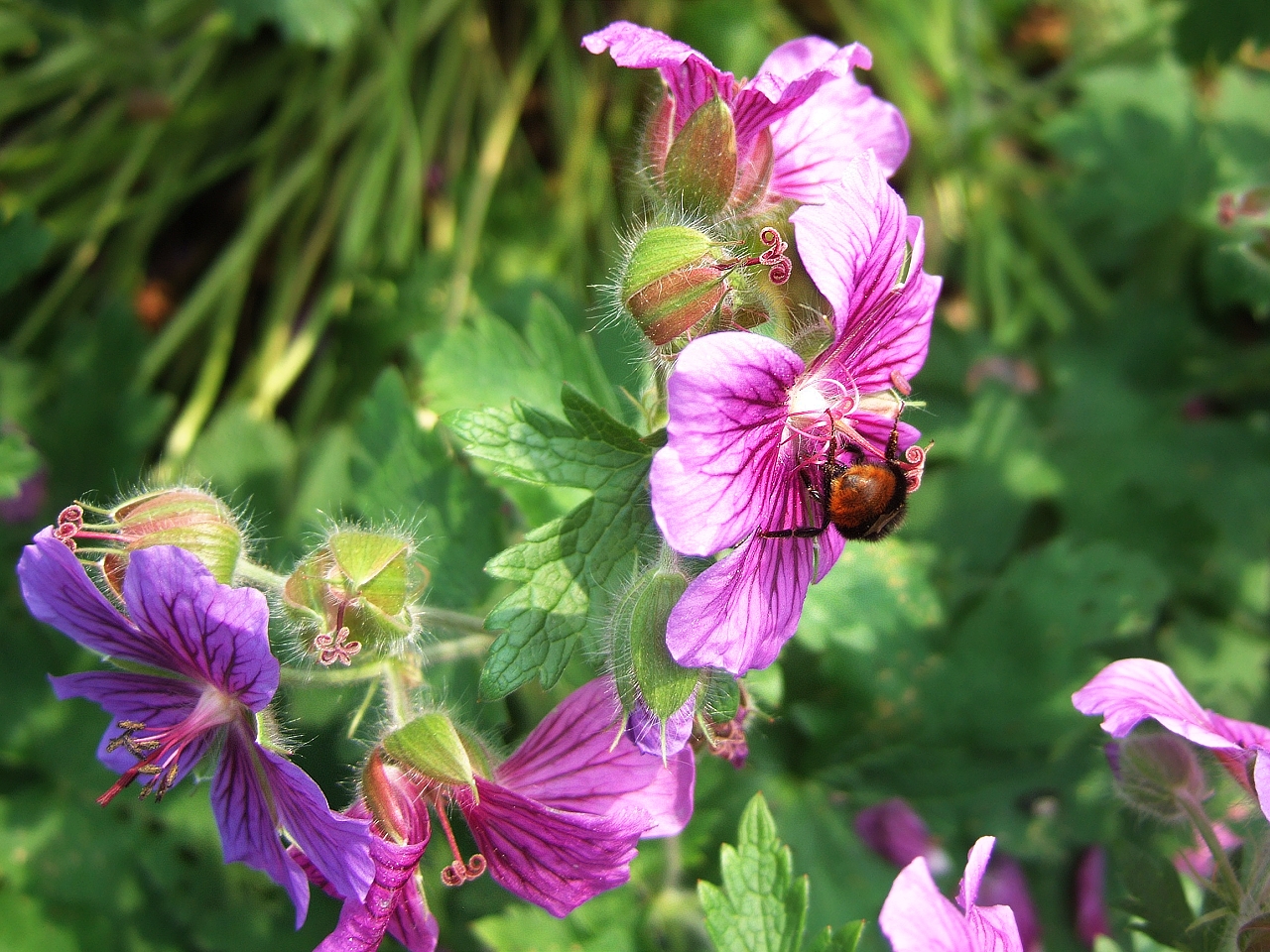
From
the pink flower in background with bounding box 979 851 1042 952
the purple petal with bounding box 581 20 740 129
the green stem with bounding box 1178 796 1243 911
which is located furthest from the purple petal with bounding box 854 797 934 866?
the purple petal with bounding box 581 20 740 129

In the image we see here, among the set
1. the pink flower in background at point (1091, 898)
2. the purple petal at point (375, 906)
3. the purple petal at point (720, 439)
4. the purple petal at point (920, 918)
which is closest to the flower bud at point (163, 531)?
the purple petal at point (375, 906)

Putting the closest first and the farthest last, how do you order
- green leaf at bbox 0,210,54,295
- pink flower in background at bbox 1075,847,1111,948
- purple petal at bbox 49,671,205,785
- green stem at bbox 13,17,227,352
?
1. purple petal at bbox 49,671,205,785
2. green leaf at bbox 0,210,54,295
3. pink flower in background at bbox 1075,847,1111,948
4. green stem at bbox 13,17,227,352

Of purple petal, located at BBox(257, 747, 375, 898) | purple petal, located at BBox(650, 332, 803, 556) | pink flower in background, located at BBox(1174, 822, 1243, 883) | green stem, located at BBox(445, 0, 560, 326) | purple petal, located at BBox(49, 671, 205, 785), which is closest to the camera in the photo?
purple petal, located at BBox(650, 332, 803, 556)

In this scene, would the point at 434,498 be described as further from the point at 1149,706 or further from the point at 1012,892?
the point at 1012,892

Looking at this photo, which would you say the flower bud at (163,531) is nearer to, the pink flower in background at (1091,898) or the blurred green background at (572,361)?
the blurred green background at (572,361)

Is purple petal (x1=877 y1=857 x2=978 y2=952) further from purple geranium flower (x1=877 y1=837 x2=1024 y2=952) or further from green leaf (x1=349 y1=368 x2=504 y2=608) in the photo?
green leaf (x1=349 y1=368 x2=504 y2=608)

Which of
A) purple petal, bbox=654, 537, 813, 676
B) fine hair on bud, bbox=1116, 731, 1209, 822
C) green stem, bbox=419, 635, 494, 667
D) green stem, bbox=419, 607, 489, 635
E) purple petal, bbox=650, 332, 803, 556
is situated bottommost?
fine hair on bud, bbox=1116, 731, 1209, 822
